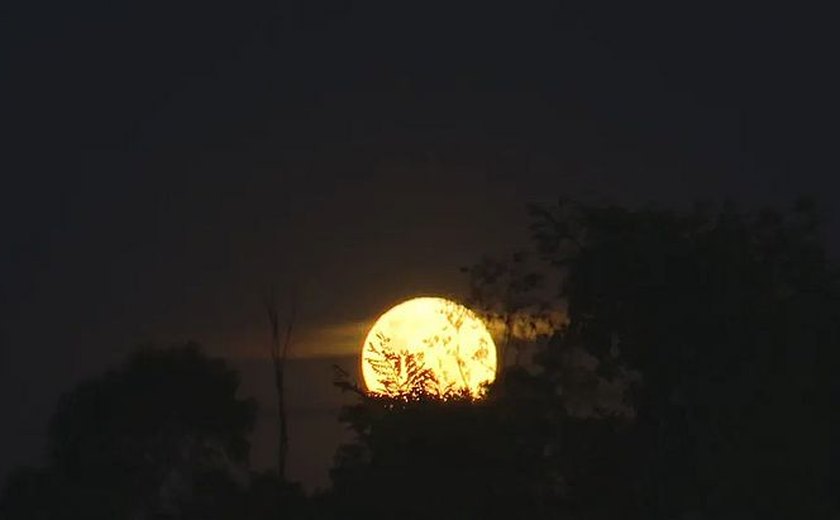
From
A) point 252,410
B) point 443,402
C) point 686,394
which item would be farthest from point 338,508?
point 252,410

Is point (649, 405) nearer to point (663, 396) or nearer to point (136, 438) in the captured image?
point (663, 396)

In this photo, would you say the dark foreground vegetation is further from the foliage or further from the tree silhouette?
the tree silhouette

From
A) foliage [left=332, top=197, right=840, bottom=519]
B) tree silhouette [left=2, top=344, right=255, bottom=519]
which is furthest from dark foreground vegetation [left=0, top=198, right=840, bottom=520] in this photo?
tree silhouette [left=2, top=344, right=255, bottom=519]

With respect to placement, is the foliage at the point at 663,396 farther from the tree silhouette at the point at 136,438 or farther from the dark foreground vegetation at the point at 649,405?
the tree silhouette at the point at 136,438

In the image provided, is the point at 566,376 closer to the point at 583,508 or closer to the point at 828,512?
the point at 583,508

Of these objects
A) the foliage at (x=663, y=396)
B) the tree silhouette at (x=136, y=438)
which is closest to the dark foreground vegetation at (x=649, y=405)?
the foliage at (x=663, y=396)

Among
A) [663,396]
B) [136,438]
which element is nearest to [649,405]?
[663,396]

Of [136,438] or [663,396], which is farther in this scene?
[136,438]

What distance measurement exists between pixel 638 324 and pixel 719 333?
1162 mm

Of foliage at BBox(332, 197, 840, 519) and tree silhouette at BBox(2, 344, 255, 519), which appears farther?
tree silhouette at BBox(2, 344, 255, 519)

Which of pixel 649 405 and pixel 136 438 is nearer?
pixel 649 405

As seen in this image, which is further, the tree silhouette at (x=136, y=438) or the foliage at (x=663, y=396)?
the tree silhouette at (x=136, y=438)

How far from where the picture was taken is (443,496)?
98.4 feet

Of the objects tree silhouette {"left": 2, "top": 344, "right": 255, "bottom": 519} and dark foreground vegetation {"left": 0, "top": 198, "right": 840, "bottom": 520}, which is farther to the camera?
tree silhouette {"left": 2, "top": 344, "right": 255, "bottom": 519}
